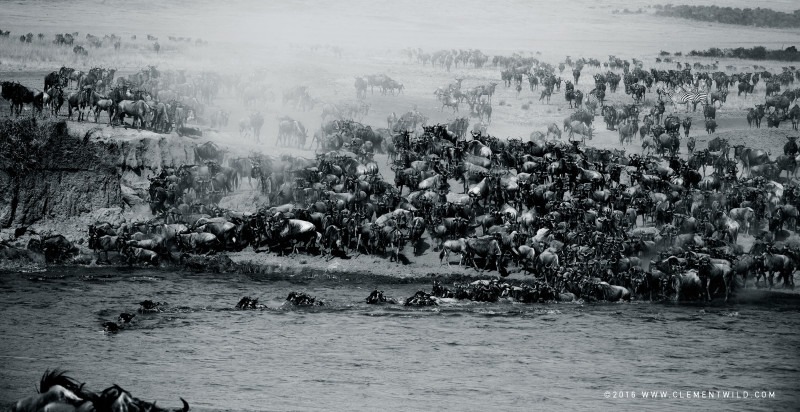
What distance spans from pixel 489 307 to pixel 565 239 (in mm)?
3475

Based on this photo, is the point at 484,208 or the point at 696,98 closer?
the point at 484,208

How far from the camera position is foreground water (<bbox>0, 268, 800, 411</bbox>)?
1266 centimetres

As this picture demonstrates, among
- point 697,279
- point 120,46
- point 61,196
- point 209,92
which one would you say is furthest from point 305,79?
point 697,279

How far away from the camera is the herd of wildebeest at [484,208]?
19.4 meters

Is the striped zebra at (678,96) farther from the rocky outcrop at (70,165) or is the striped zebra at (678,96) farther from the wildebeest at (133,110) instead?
the wildebeest at (133,110)

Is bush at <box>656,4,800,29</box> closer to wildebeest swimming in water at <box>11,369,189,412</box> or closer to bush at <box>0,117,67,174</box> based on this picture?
bush at <box>0,117,67,174</box>

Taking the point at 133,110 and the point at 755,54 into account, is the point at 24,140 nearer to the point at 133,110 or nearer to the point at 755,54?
the point at 133,110

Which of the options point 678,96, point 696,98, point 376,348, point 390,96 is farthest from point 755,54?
point 376,348

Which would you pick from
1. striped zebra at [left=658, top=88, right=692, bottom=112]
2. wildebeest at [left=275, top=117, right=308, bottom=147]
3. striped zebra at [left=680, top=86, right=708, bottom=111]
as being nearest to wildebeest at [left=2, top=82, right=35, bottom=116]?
wildebeest at [left=275, top=117, right=308, bottom=147]

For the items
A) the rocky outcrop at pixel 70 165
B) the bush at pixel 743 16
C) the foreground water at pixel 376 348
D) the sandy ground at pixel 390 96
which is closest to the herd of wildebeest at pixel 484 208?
the sandy ground at pixel 390 96

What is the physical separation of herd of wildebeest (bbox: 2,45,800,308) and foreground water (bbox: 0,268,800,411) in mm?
1150

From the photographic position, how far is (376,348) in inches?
595

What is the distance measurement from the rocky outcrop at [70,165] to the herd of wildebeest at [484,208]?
91 cm

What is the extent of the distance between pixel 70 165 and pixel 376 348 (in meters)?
13.2
